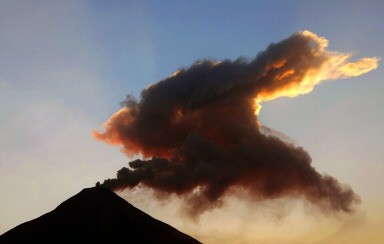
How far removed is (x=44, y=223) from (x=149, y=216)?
20029mm

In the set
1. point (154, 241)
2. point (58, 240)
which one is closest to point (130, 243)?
point (154, 241)

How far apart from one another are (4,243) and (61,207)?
51.0 ft

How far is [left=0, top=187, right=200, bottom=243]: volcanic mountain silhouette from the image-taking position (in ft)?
269

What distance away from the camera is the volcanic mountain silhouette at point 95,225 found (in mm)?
81938

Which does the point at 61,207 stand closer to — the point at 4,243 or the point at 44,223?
the point at 44,223

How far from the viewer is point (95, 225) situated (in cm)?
8638

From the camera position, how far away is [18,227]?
9162 cm

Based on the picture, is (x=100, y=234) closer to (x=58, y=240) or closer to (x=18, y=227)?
(x=58, y=240)

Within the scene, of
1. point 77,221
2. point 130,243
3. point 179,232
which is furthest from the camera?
point 179,232

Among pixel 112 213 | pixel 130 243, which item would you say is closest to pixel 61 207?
pixel 112 213

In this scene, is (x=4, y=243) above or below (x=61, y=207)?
below

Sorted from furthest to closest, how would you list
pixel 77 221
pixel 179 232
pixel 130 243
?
pixel 179 232, pixel 77 221, pixel 130 243

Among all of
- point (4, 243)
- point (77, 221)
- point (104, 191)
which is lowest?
point (4, 243)

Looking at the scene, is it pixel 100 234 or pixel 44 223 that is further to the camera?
pixel 44 223
